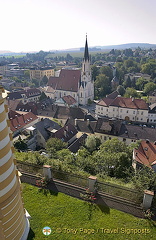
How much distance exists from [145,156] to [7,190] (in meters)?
20.4

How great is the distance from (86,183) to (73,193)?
1093 millimetres

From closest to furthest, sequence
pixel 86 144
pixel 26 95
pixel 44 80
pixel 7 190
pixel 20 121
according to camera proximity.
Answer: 1. pixel 7 190
2. pixel 86 144
3. pixel 20 121
4. pixel 26 95
5. pixel 44 80

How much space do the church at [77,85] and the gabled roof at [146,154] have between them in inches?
1695

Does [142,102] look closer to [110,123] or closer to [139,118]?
[139,118]

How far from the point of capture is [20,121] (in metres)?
36.1

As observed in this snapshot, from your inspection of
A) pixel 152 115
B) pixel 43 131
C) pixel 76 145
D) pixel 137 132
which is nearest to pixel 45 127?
pixel 43 131

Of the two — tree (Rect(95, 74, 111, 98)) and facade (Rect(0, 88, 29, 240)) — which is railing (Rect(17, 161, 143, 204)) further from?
tree (Rect(95, 74, 111, 98))

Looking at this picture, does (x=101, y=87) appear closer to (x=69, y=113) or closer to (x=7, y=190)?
(x=69, y=113)

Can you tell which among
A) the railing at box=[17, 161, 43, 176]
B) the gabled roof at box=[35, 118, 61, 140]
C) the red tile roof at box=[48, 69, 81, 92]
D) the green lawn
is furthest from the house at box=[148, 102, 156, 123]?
the green lawn

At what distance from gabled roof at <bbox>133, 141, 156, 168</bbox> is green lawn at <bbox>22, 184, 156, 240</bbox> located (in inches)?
484

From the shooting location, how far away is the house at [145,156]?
72.7ft

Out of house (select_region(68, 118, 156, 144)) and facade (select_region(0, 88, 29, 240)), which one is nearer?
facade (select_region(0, 88, 29, 240))

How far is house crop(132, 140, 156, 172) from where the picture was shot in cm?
2216

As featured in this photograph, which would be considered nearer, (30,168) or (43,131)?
(30,168)
